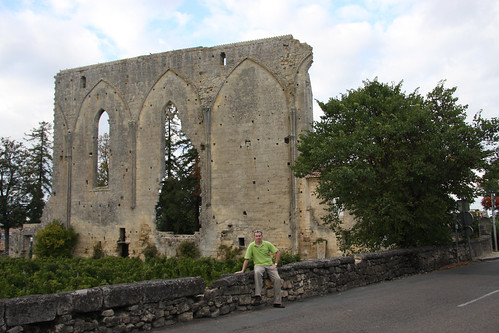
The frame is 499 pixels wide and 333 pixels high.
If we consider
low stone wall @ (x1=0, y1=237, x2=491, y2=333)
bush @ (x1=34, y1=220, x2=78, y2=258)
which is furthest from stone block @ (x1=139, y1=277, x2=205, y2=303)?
bush @ (x1=34, y1=220, x2=78, y2=258)

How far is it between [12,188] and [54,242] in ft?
51.4

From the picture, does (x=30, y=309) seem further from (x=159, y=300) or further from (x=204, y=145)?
(x=204, y=145)

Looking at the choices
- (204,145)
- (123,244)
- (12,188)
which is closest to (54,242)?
(123,244)

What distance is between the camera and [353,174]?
12.4m

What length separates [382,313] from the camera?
21.9 feet

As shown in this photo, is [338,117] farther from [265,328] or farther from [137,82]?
[137,82]

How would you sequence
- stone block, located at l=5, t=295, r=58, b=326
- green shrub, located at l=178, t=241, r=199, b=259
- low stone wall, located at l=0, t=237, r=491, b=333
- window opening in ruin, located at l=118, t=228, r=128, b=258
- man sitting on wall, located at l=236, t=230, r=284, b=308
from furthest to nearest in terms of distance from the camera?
1. window opening in ruin, located at l=118, t=228, r=128, b=258
2. green shrub, located at l=178, t=241, r=199, b=259
3. man sitting on wall, located at l=236, t=230, r=284, b=308
4. low stone wall, located at l=0, t=237, r=491, b=333
5. stone block, located at l=5, t=295, r=58, b=326

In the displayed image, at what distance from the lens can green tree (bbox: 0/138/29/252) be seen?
34688mm

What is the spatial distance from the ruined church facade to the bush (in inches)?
18.2

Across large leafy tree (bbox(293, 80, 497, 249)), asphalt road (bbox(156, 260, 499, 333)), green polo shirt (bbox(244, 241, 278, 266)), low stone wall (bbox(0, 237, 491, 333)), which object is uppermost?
large leafy tree (bbox(293, 80, 497, 249))

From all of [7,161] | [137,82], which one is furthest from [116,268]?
[7,161]

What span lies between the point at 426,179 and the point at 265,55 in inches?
396

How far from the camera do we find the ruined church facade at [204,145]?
64.1 ft

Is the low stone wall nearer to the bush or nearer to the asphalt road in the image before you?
the asphalt road
